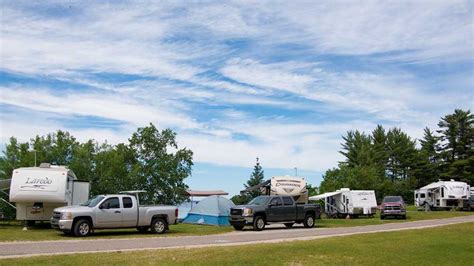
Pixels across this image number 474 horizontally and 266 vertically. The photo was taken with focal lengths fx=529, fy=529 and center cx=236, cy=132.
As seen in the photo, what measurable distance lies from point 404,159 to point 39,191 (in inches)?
2737

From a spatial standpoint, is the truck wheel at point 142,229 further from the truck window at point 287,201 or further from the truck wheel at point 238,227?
the truck window at point 287,201

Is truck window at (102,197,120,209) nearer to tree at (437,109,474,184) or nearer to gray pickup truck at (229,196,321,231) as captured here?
gray pickup truck at (229,196,321,231)

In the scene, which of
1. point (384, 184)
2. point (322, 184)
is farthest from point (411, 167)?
point (322, 184)

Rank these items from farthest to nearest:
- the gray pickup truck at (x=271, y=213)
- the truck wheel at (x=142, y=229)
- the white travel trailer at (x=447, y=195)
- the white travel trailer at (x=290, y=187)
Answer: the white travel trailer at (x=447, y=195) → the white travel trailer at (x=290, y=187) → the gray pickup truck at (x=271, y=213) → the truck wheel at (x=142, y=229)

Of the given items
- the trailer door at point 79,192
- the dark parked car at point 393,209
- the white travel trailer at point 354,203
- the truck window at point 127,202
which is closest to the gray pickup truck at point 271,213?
the truck window at point 127,202

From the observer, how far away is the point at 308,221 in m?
29.7

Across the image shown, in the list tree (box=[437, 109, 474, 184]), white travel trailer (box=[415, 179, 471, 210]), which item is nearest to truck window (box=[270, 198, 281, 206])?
white travel trailer (box=[415, 179, 471, 210])

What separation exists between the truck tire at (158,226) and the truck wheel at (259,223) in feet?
17.1

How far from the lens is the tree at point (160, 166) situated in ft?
154

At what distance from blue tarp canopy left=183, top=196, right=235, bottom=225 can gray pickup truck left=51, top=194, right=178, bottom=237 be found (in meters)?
6.65

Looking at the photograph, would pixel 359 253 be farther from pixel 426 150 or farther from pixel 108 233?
pixel 426 150

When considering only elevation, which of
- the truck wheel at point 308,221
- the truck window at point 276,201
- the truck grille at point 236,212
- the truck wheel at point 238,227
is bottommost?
Answer: the truck wheel at point 238,227

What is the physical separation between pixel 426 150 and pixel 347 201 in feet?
148

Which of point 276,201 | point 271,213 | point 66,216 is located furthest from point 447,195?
point 66,216
